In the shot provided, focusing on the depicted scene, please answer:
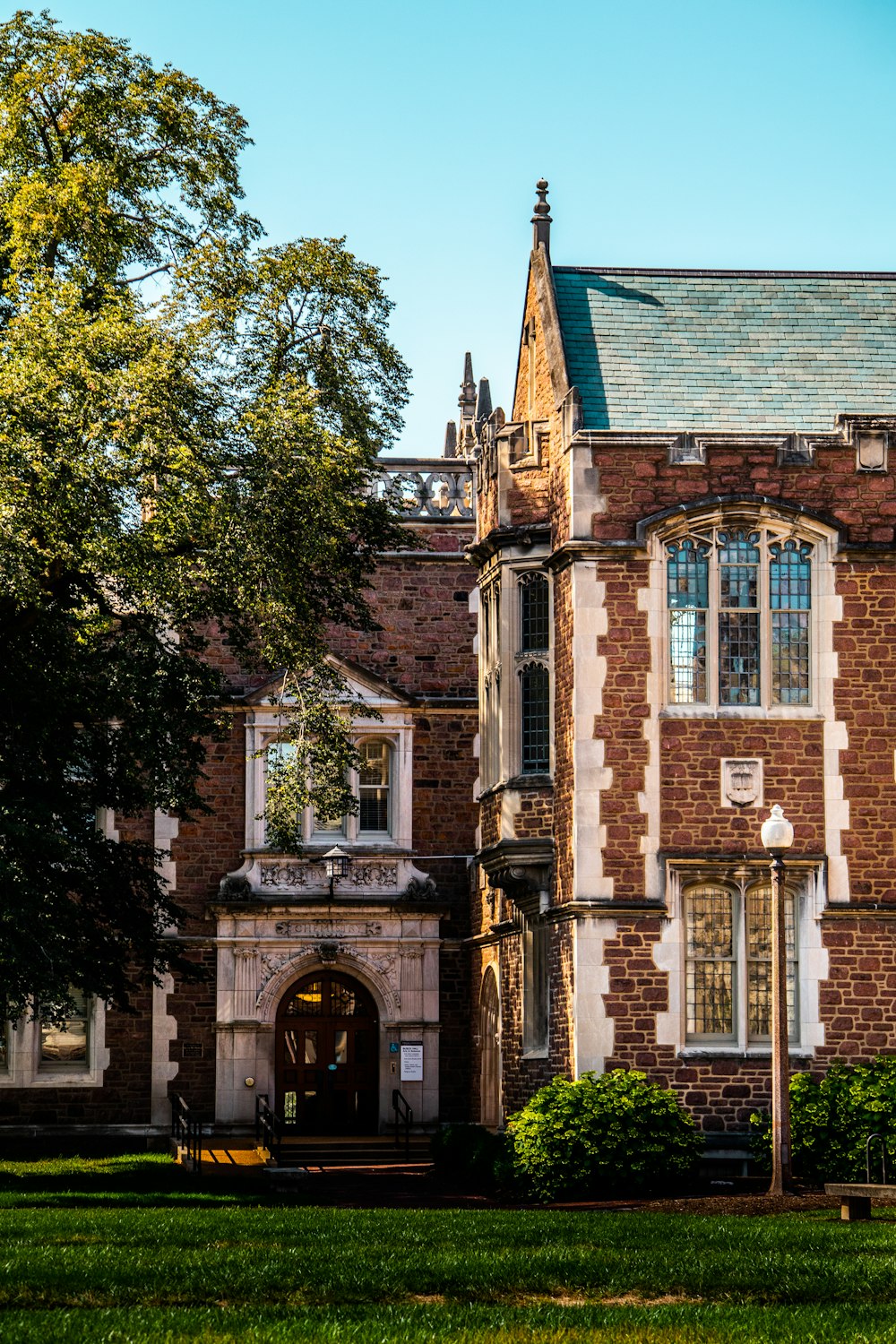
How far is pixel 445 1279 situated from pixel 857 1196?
483 centimetres

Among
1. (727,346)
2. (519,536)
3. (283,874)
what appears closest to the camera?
(519,536)

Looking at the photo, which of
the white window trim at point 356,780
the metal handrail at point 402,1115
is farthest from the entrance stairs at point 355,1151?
the white window trim at point 356,780

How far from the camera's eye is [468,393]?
37.6m

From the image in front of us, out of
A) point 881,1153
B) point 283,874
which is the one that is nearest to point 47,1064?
point 283,874

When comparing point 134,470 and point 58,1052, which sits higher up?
point 134,470

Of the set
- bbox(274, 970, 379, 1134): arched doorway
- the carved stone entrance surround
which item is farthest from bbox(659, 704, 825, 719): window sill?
bbox(274, 970, 379, 1134): arched doorway

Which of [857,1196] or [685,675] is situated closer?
[857,1196]

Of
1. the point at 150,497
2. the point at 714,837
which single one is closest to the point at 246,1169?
the point at 714,837

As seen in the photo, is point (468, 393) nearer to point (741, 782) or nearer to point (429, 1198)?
point (741, 782)

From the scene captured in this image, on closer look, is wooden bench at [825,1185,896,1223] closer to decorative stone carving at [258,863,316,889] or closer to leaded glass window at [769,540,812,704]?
leaded glass window at [769,540,812,704]

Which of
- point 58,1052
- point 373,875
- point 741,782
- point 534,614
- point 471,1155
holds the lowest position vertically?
point 471,1155

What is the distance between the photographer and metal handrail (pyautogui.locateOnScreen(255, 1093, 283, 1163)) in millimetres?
26656

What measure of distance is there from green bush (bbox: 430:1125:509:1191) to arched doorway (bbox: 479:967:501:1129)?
206 centimetres

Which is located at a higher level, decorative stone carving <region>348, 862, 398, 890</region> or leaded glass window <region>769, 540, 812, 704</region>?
leaded glass window <region>769, 540, 812, 704</region>
